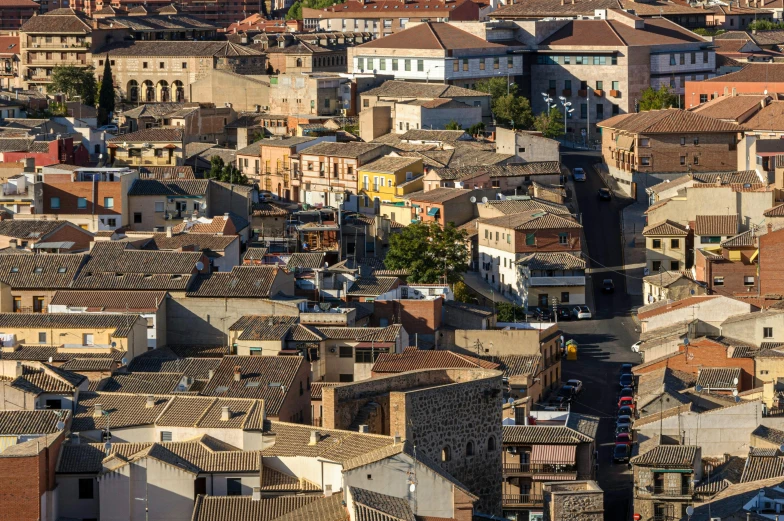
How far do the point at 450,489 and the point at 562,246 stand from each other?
104ft

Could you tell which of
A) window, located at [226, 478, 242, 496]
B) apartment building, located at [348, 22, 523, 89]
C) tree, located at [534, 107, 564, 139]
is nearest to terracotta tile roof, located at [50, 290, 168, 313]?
window, located at [226, 478, 242, 496]

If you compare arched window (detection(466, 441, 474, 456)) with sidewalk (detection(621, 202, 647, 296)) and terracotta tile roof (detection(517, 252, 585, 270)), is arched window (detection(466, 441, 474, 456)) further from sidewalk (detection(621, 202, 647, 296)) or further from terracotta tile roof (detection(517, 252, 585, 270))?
sidewalk (detection(621, 202, 647, 296))

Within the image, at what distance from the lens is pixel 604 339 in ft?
195

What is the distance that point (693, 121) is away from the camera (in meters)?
79.4

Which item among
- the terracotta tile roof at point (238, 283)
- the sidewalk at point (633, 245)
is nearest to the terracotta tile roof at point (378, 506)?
the terracotta tile roof at point (238, 283)

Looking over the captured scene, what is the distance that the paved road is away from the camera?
45.1m

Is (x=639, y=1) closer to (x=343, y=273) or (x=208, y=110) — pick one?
(x=208, y=110)

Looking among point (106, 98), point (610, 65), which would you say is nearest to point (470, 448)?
point (106, 98)

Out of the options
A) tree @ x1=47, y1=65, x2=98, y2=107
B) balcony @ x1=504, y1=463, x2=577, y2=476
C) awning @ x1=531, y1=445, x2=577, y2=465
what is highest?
tree @ x1=47, y1=65, x2=98, y2=107

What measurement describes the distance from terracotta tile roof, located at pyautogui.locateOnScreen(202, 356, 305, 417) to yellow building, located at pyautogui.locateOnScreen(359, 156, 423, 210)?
28367 millimetres

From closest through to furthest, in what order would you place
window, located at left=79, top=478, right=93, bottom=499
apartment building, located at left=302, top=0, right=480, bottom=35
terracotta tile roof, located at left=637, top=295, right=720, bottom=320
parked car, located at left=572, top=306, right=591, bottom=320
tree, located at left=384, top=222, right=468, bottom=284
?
1. window, located at left=79, top=478, right=93, bottom=499
2. terracotta tile roof, located at left=637, top=295, right=720, bottom=320
3. tree, located at left=384, top=222, right=468, bottom=284
4. parked car, located at left=572, top=306, right=591, bottom=320
5. apartment building, located at left=302, top=0, right=480, bottom=35

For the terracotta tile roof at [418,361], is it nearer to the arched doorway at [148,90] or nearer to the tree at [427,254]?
the tree at [427,254]

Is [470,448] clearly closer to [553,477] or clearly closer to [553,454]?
[553,477]

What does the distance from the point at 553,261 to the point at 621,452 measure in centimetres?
1772
